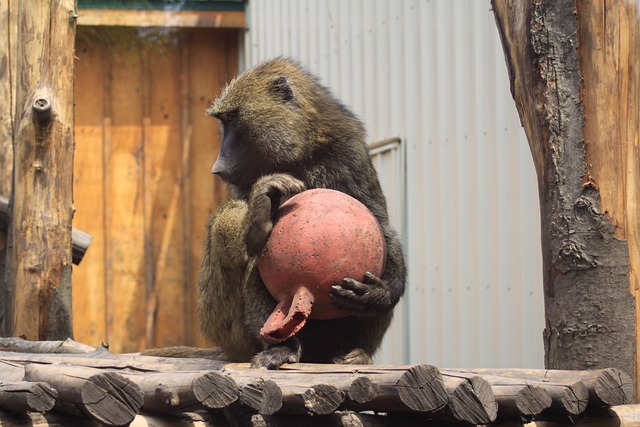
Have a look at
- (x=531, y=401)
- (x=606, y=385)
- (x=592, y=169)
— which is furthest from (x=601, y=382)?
(x=592, y=169)

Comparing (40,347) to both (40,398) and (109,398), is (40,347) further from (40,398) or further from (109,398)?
(109,398)

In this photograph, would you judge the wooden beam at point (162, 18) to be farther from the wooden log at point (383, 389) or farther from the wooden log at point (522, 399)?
the wooden log at point (522, 399)

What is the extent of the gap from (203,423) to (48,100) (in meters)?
3.00

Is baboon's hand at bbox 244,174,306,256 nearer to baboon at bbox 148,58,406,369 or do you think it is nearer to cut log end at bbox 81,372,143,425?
baboon at bbox 148,58,406,369

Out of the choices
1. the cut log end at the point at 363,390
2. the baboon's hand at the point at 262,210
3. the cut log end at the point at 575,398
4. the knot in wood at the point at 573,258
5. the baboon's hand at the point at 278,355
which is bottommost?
the cut log end at the point at 575,398

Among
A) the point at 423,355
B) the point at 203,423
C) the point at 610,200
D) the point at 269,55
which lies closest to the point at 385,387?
the point at 203,423

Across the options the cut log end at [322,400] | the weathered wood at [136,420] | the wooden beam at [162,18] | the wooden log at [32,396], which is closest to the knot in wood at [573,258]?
the cut log end at [322,400]

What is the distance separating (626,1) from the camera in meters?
4.05

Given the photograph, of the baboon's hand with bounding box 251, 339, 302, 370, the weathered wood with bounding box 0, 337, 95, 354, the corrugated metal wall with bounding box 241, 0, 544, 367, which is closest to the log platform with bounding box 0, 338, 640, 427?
the baboon's hand with bounding box 251, 339, 302, 370

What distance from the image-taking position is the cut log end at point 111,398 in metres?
3.15

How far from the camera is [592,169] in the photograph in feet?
13.3

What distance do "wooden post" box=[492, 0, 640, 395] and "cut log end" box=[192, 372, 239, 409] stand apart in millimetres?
1415

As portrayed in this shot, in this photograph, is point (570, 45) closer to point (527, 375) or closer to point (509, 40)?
point (509, 40)

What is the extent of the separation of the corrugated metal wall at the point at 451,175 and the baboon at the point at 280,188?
1.42m
